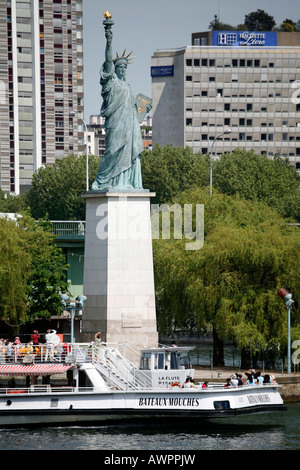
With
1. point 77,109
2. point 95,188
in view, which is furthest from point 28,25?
point 95,188

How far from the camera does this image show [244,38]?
150625mm

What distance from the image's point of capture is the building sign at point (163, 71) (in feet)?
498

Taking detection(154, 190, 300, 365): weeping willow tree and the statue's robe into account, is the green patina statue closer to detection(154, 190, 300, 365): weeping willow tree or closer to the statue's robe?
the statue's robe

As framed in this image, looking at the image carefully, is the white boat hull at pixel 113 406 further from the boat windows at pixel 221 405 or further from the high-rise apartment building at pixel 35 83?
the high-rise apartment building at pixel 35 83

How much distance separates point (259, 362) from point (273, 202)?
1882 inches

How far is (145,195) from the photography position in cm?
5647

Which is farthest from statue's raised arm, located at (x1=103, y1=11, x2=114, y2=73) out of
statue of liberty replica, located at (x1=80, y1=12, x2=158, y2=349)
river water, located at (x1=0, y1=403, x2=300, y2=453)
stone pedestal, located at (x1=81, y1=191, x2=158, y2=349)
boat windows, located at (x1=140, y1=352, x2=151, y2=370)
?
river water, located at (x1=0, y1=403, x2=300, y2=453)

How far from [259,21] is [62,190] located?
185ft

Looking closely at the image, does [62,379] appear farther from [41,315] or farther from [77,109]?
[77,109]

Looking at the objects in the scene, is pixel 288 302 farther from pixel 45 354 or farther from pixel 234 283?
pixel 45 354

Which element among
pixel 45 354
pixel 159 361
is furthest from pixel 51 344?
pixel 159 361

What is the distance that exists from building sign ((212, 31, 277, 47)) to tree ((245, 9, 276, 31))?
41.9 feet
